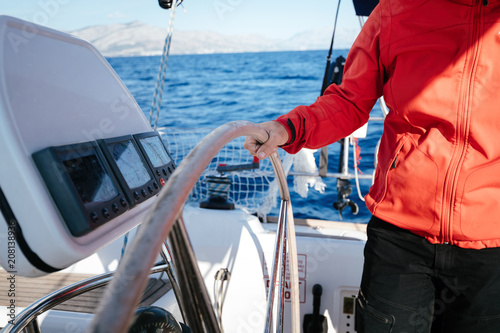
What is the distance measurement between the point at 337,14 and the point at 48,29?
184 centimetres

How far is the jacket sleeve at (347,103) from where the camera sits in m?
0.93

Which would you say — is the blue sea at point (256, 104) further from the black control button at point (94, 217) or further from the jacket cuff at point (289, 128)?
the black control button at point (94, 217)

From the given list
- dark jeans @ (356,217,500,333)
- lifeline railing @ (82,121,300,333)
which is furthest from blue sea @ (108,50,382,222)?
lifeline railing @ (82,121,300,333)

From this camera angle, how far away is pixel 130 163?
76cm

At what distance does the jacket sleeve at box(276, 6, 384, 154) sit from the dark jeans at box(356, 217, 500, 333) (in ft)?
0.83

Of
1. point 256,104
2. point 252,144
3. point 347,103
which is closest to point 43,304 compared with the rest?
point 252,144

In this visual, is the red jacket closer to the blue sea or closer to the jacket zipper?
the jacket zipper

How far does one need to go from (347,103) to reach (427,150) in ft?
0.76

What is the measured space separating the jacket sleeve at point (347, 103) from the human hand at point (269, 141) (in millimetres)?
28

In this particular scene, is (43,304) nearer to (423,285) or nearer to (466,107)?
(423,285)

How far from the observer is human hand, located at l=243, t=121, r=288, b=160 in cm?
82

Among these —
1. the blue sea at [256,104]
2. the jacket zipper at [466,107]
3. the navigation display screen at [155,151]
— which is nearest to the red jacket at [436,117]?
the jacket zipper at [466,107]

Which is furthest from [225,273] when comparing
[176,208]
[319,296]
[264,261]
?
[176,208]

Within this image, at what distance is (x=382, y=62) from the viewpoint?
0.94m
